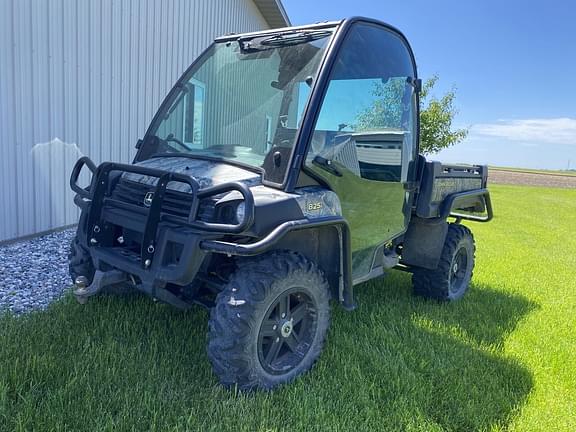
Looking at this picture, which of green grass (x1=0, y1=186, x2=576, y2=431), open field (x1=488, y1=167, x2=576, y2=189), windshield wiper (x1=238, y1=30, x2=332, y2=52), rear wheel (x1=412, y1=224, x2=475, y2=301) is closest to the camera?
green grass (x1=0, y1=186, x2=576, y2=431)

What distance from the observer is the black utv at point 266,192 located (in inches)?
99.7

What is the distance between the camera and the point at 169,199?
2.69 meters

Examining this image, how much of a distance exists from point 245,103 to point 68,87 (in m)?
3.91

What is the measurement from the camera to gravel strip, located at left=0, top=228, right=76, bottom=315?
3824 mm

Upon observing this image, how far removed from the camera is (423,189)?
4102 mm

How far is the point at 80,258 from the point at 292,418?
1.92 m

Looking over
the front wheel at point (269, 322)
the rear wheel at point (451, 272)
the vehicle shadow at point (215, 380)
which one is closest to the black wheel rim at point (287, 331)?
the front wheel at point (269, 322)

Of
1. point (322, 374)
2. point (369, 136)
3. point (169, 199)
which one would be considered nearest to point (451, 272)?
point (369, 136)

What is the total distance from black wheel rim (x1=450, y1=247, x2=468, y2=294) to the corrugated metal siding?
495 cm

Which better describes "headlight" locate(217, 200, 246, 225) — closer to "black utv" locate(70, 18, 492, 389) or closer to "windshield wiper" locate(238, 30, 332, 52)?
"black utv" locate(70, 18, 492, 389)

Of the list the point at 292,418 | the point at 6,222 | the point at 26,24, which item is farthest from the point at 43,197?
the point at 292,418

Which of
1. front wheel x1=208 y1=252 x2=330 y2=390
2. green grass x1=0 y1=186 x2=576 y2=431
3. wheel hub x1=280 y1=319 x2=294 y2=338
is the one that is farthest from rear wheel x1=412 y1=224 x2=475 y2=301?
wheel hub x1=280 y1=319 x2=294 y2=338

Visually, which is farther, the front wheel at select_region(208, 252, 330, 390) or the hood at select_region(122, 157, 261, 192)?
the hood at select_region(122, 157, 261, 192)

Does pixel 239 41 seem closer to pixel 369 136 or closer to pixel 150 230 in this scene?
pixel 369 136
